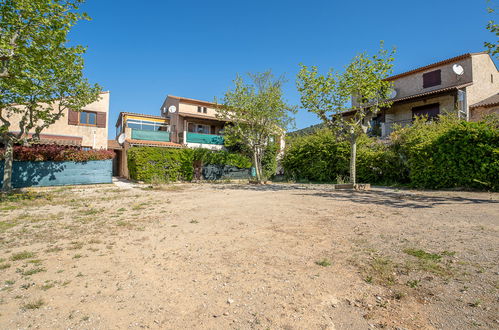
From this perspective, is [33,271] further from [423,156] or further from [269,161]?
[269,161]

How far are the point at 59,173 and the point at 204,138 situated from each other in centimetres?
1201

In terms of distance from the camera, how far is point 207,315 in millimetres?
2344

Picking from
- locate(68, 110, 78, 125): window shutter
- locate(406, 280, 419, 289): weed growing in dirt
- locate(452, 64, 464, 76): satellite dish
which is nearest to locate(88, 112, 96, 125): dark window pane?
locate(68, 110, 78, 125): window shutter

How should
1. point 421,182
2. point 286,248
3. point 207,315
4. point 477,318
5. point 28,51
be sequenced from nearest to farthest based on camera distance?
point 477,318
point 207,315
point 286,248
point 28,51
point 421,182

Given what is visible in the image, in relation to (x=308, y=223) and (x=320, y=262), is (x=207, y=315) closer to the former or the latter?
(x=320, y=262)

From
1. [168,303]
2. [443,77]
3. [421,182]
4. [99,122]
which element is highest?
[443,77]

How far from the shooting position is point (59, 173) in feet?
52.4

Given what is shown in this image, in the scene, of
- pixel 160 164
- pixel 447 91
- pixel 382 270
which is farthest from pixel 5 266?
pixel 447 91

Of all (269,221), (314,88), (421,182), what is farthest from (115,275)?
(421,182)

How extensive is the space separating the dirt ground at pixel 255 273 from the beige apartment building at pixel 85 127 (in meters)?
18.4

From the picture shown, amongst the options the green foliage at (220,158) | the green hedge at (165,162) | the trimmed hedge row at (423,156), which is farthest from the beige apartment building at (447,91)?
the green hedge at (165,162)

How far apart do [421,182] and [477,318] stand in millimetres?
12168

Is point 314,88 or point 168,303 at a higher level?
point 314,88

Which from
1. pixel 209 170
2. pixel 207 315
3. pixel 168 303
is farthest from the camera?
pixel 209 170
